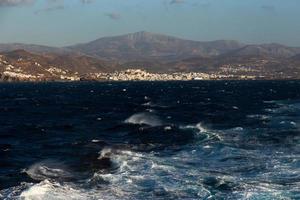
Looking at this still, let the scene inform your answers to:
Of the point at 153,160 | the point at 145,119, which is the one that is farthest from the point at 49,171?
the point at 145,119

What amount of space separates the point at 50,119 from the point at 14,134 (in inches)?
951

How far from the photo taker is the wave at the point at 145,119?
83938 millimetres

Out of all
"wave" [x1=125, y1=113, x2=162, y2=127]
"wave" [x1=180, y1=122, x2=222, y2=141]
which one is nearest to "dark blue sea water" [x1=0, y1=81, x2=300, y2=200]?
"wave" [x1=180, y1=122, x2=222, y2=141]

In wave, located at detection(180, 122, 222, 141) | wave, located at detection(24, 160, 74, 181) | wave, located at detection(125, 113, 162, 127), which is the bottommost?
wave, located at detection(125, 113, 162, 127)

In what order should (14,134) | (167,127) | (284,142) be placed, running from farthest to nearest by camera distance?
(167,127) < (14,134) < (284,142)

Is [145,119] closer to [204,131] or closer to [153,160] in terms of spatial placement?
[204,131]

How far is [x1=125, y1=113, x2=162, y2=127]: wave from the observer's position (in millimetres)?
83938

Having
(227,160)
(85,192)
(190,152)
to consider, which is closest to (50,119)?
(190,152)

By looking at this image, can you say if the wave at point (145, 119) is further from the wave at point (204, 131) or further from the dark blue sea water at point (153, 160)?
the wave at point (204, 131)

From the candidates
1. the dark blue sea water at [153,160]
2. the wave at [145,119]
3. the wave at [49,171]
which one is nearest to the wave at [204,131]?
the dark blue sea water at [153,160]

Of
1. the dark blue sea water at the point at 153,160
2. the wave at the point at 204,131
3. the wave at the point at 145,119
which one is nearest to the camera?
the dark blue sea water at the point at 153,160

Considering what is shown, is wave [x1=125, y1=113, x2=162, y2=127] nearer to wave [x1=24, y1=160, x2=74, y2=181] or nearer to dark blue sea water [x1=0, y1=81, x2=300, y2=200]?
dark blue sea water [x1=0, y1=81, x2=300, y2=200]

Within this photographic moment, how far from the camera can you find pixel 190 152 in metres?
52.8

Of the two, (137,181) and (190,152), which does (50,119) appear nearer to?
(190,152)
